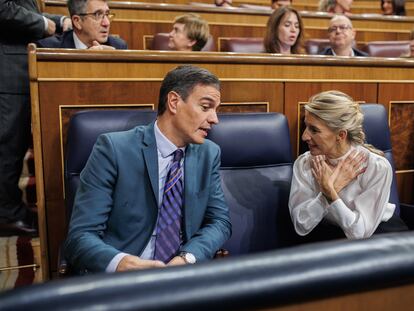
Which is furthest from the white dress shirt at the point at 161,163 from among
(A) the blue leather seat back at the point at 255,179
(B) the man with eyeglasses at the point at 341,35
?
(B) the man with eyeglasses at the point at 341,35

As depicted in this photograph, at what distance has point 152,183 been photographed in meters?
0.62

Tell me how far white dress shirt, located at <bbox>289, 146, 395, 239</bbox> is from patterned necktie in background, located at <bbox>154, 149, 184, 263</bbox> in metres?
0.20

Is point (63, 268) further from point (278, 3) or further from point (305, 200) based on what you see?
point (278, 3)

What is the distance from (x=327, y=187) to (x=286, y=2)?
3.99ft

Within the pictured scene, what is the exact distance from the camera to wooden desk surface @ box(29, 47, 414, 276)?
77 cm

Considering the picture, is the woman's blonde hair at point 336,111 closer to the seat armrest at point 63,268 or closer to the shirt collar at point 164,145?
the shirt collar at point 164,145

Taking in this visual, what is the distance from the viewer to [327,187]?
71cm

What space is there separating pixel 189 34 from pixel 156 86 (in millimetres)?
443

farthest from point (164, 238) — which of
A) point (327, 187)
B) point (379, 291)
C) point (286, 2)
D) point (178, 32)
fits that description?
→ point (286, 2)

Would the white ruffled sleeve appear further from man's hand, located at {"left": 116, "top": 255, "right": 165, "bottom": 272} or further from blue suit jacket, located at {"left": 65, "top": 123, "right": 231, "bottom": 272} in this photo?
man's hand, located at {"left": 116, "top": 255, "right": 165, "bottom": 272}

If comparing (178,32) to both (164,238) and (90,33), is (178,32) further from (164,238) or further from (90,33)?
(164,238)

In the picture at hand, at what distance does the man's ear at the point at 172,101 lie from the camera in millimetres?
634

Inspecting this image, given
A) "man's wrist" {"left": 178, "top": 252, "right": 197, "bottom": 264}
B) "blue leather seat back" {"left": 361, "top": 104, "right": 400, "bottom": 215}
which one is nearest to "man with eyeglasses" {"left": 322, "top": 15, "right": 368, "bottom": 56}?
"blue leather seat back" {"left": 361, "top": 104, "right": 400, "bottom": 215}

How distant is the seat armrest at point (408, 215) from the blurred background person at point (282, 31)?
63 centimetres
